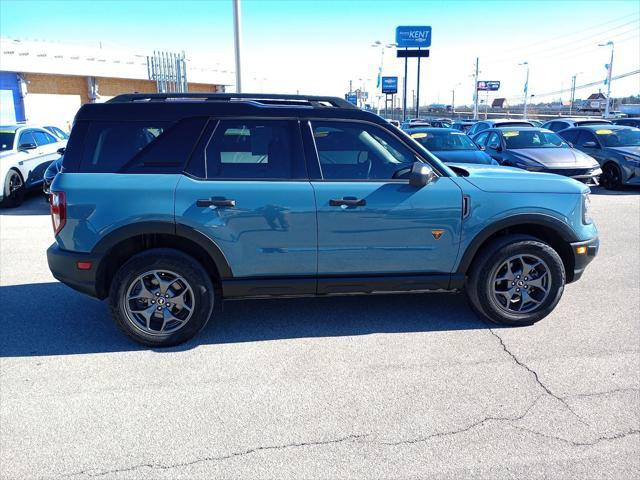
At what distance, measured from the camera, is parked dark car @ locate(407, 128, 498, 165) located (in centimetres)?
1062

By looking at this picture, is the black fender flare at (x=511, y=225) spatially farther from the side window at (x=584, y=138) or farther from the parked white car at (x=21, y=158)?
the side window at (x=584, y=138)

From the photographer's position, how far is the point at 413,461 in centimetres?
263

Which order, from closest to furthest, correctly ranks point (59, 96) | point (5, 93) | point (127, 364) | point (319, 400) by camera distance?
point (319, 400) < point (127, 364) < point (5, 93) < point (59, 96)

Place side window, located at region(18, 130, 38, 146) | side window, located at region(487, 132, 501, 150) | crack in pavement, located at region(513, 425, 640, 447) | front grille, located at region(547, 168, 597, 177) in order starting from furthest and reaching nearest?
side window, located at region(487, 132, 501, 150), front grille, located at region(547, 168, 597, 177), side window, located at region(18, 130, 38, 146), crack in pavement, located at region(513, 425, 640, 447)

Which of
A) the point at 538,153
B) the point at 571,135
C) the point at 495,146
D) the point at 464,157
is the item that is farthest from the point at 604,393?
the point at 571,135

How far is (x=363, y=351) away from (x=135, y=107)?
2611 mm

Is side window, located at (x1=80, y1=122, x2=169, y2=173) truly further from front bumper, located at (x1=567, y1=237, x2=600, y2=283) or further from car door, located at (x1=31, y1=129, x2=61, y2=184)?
car door, located at (x1=31, y1=129, x2=61, y2=184)

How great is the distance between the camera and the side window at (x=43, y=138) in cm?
1176

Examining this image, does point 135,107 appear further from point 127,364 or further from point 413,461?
point 413,461

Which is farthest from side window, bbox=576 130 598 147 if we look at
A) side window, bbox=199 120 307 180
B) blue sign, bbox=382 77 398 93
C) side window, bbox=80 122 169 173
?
blue sign, bbox=382 77 398 93

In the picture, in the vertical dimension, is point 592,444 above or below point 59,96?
below

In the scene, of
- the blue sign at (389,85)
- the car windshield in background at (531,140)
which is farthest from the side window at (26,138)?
the blue sign at (389,85)

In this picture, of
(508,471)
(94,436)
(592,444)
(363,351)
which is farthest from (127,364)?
(592,444)

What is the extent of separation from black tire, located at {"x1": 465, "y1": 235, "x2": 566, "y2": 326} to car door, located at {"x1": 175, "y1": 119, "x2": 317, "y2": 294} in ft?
4.59
